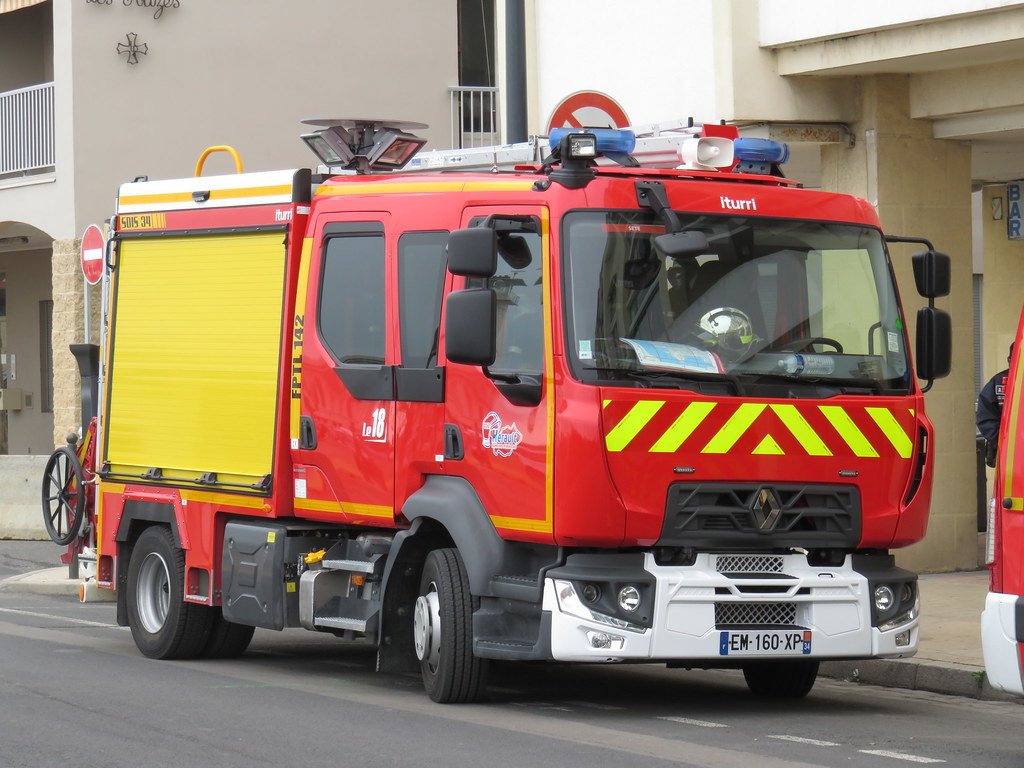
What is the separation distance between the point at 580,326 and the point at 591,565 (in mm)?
1149

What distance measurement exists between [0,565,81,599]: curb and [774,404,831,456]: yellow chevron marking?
9.13m

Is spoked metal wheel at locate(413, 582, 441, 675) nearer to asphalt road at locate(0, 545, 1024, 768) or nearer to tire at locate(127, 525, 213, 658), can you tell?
asphalt road at locate(0, 545, 1024, 768)

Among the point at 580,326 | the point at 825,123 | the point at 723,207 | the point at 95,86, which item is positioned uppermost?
the point at 95,86

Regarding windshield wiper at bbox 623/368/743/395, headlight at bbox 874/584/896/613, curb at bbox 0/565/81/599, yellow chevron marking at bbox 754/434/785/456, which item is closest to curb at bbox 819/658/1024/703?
headlight at bbox 874/584/896/613

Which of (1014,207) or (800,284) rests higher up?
(1014,207)

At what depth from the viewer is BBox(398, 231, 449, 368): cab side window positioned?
9742 mm

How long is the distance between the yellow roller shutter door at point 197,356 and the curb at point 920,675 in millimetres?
3691

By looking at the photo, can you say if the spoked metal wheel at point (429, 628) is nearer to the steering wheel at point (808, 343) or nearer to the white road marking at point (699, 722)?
the white road marking at point (699, 722)

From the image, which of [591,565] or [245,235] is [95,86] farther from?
[591,565]

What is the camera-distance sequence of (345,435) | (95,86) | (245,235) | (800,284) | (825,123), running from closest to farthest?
(800,284) < (345,435) < (245,235) < (825,123) < (95,86)

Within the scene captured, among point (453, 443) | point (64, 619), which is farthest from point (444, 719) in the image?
point (64, 619)

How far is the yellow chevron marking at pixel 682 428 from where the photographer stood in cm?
881

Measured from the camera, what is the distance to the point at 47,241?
28625 millimetres

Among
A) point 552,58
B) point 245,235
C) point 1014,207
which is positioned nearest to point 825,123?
point 552,58
